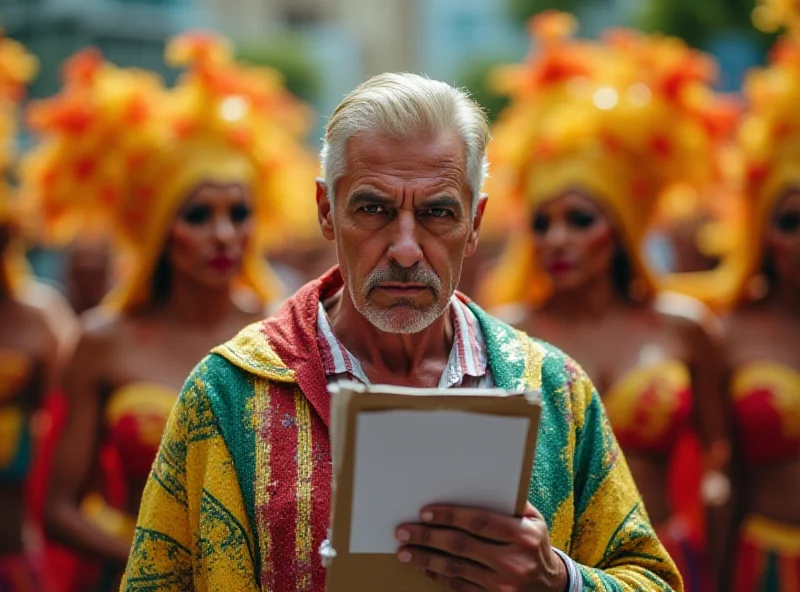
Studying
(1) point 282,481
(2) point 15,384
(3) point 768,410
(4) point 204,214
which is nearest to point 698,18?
(3) point 768,410

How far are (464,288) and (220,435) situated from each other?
888cm

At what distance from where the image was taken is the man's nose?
2.44 metres

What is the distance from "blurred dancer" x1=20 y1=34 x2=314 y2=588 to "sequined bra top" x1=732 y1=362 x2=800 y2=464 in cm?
202

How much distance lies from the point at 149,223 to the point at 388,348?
2.81m

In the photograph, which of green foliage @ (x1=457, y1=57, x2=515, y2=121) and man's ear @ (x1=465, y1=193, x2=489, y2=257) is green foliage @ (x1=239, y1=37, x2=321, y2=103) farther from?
man's ear @ (x1=465, y1=193, x2=489, y2=257)

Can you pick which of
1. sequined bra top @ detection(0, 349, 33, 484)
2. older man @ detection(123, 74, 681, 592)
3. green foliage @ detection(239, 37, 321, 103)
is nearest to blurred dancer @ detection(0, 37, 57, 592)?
sequined bra top @ detection(0, 349, 33, 484)

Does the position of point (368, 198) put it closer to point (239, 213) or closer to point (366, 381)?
point (366, 381)

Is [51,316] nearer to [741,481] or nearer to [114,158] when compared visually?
[114,158]

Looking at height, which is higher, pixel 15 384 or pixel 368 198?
pixel 368 198

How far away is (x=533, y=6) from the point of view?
3622cm

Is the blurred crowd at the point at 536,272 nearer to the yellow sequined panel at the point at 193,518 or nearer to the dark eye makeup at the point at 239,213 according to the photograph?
the dark eye makeup at the point at 239,213

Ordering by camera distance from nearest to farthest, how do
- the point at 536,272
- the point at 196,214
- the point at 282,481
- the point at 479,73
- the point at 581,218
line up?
the point at 282,481 → the point at 196,214 → the point at 581,218 → the point at 536,272 → the point at 479,73

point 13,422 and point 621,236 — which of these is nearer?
point 621,236

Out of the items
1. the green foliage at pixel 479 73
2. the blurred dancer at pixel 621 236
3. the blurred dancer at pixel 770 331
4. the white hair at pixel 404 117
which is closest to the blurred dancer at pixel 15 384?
the blurred dancer at pixel 621 236
